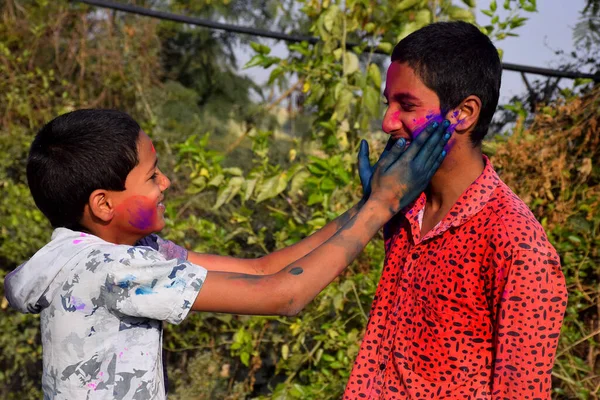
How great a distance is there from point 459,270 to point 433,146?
296 mm

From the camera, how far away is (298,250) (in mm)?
2270

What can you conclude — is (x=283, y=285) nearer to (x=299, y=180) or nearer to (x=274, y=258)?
(x=274, y=258)

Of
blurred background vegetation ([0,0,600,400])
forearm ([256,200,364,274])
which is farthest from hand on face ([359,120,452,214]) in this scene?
blurred background vegetation ([0,0,600,400])

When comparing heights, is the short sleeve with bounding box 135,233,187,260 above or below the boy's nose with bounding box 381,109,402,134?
below

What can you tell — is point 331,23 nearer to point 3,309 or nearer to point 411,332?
point 411,332

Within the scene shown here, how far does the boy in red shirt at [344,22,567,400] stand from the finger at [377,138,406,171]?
64 mm

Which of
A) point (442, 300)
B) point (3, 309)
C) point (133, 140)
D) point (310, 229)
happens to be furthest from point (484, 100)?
point (3, 309)

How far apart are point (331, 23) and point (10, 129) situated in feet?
8.52

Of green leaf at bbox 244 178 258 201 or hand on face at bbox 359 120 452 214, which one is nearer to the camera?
hand on face at bbox 359 120 452 214

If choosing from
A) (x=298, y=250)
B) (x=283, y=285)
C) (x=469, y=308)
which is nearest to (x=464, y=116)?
(x=469, y=308)

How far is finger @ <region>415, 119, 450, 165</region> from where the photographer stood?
1.75 meters

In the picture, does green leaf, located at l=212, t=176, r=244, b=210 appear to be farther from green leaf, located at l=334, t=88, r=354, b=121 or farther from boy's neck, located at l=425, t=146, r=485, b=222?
boy's neck, located at l=425, t=146, r=485, b=222

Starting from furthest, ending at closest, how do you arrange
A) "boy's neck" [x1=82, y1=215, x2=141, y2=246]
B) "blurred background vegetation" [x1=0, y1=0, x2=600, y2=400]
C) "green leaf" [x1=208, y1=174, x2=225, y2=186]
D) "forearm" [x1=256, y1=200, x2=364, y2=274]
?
"green leaf" [x1=208, y1=174, x2=225, y2=186]
"blurred background vegetation" [x1=0, y1=0, x2=600, y2=400]
"forearm" [x1=256, y1=200, x2=364, y2=274]
"boy's neck" [x1=82, y1=215, x2=141, y2=246]

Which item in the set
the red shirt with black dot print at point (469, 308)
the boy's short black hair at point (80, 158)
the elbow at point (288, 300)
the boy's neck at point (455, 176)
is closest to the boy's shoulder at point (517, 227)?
the red shirt with black dot print at point (469, 308)
